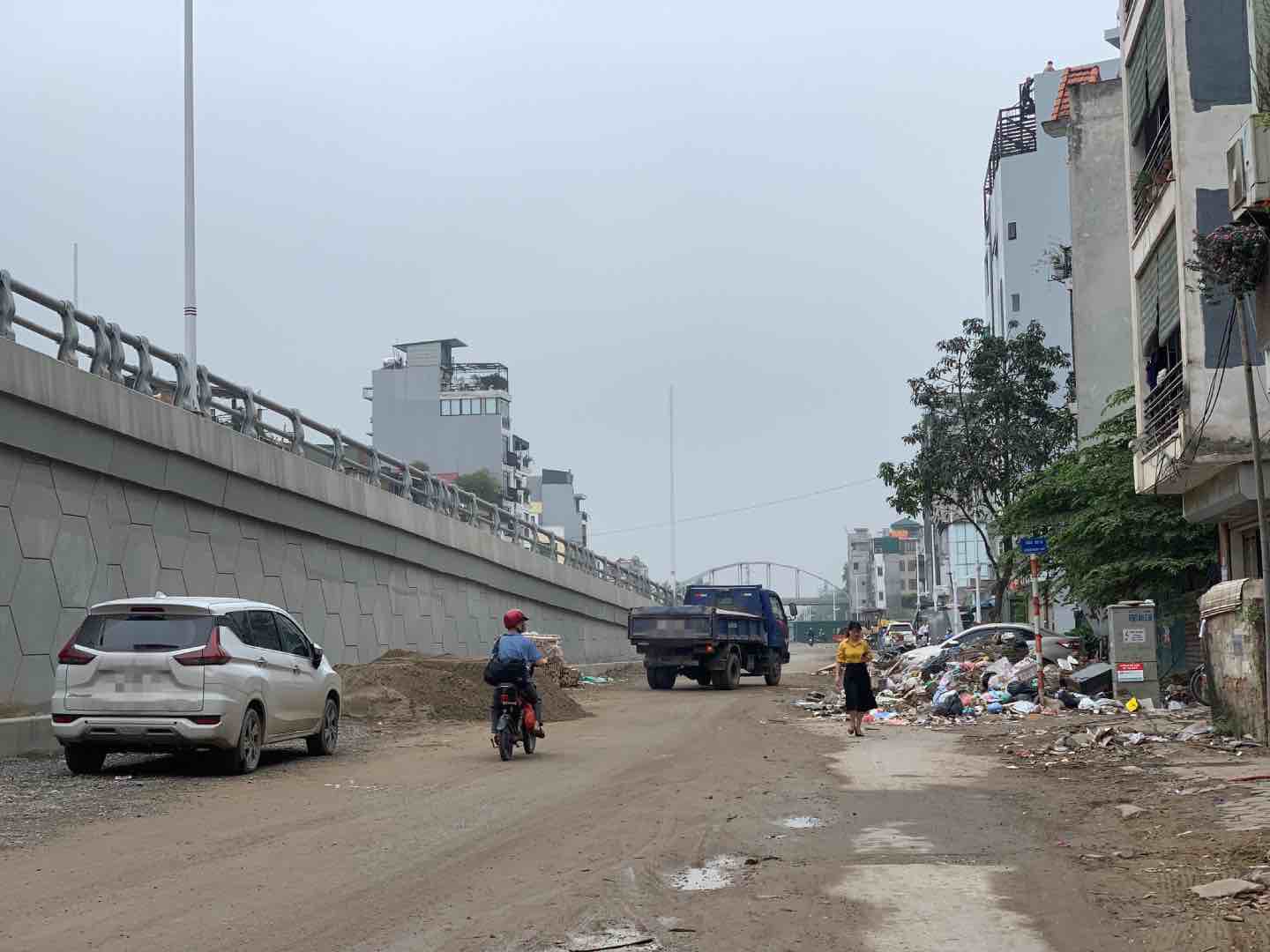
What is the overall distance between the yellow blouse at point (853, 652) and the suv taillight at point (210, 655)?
9.28m

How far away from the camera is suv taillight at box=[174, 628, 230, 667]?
555 inches

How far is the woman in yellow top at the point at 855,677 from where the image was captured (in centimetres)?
2033

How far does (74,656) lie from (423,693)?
10490 millimetres

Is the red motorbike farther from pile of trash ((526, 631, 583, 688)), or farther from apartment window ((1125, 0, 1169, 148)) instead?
pile of trash ((526, 631, 583, 688))

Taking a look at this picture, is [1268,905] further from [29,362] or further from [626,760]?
[29,362]

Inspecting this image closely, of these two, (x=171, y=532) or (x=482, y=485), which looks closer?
(x=171, y=532)

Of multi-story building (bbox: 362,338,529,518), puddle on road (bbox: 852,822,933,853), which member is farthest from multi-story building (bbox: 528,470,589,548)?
puddle on road (bbox: 852,822,933,853)

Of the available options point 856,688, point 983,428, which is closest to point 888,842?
point 856,688

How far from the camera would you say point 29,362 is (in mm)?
16500

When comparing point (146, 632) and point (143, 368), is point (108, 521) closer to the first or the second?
point (143, 368)

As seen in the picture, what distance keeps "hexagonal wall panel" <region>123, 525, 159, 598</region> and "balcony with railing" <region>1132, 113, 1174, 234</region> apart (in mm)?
15517

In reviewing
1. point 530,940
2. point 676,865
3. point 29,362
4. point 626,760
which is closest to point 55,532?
point 29,362

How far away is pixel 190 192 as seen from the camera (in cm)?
2655

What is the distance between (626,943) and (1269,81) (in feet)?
41.4
